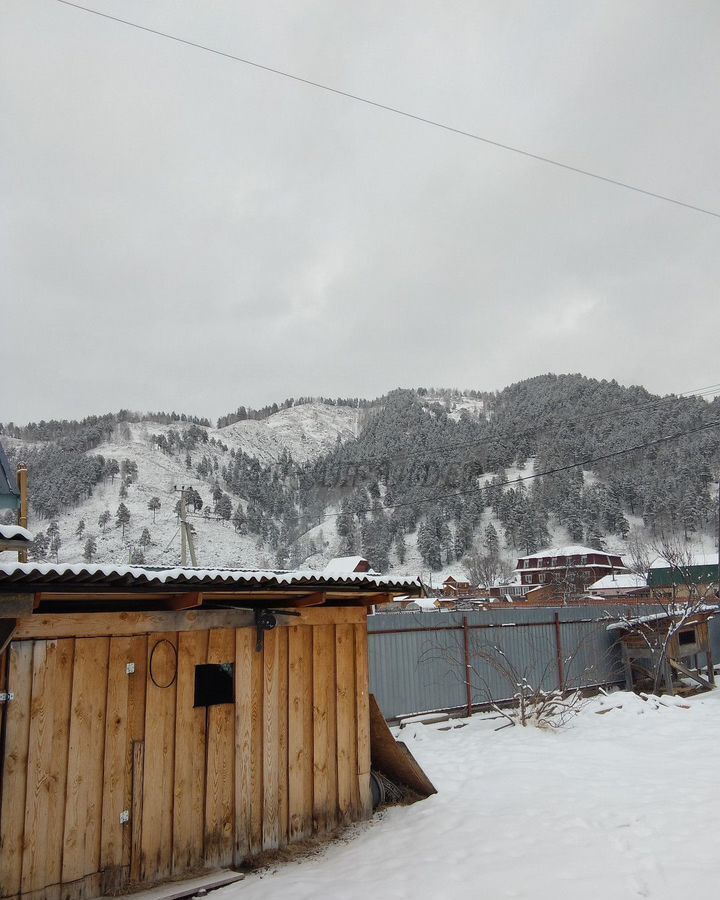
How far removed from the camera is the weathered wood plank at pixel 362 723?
7.11m

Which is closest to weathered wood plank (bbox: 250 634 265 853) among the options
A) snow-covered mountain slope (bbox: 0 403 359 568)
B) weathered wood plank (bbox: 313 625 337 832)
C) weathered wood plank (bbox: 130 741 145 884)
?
weathered wood plank (bbox: 313 625 337 832)

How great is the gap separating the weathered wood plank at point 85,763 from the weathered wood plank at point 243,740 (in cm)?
129

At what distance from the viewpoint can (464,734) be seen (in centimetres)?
1120

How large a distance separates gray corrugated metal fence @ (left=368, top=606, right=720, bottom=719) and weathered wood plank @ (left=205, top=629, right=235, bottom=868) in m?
5.41

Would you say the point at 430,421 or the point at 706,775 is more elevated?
the point at 430,421

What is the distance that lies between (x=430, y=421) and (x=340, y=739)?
13729 cm

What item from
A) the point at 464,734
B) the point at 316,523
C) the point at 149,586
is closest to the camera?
the point at 149,586

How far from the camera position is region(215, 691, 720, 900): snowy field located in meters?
5.02

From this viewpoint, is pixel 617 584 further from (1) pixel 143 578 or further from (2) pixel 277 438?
(2) pixel 277 438

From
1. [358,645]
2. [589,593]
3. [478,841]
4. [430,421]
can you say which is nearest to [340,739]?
[358,645]

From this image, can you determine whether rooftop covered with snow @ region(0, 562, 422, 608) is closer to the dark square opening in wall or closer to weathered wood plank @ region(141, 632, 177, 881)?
weathered wood plank @ region(141, 632, 177, 881)

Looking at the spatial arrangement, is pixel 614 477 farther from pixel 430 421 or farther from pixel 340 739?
pixel 430 421

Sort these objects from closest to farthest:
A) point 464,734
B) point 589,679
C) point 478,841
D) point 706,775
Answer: point 478,841 < point 706,775 < point 464,734 < point 589,679

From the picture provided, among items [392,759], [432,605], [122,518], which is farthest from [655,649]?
[122,518]
